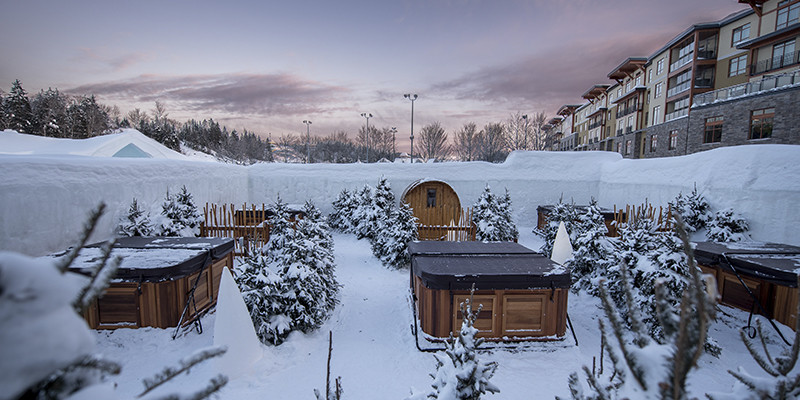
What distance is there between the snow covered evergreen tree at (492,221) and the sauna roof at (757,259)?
450cm

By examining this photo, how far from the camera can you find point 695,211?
8.84 meters

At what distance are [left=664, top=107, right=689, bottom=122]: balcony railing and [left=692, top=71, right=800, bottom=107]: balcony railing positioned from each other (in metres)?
2.34

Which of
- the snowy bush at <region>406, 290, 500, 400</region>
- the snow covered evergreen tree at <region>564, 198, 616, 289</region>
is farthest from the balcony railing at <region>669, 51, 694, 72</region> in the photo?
the snowy bush at <region>406, 290, 500, 400</region>

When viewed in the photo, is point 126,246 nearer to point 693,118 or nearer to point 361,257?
point 361,257

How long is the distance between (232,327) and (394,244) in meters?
5.13

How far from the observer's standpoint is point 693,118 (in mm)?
21188

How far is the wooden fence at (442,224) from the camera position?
10922 millimetres

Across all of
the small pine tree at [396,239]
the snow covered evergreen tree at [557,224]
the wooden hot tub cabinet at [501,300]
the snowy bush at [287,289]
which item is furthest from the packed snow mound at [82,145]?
the snow covered evergreen tree at [557,224]

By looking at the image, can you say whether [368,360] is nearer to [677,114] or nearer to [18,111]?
[677,114]

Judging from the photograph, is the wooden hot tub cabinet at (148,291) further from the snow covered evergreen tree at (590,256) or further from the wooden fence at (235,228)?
the snow covered evergreen tree at (590,256)

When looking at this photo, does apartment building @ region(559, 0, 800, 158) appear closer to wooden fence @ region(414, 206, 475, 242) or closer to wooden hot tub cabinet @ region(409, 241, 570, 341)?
wooden fence @ region(414, 206, 475, 242)

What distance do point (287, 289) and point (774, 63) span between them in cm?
2974

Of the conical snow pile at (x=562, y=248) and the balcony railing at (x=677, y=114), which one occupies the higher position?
the balcony railing at (x=677, y=114)

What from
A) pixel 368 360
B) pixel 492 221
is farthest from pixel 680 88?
pixel 368 360
